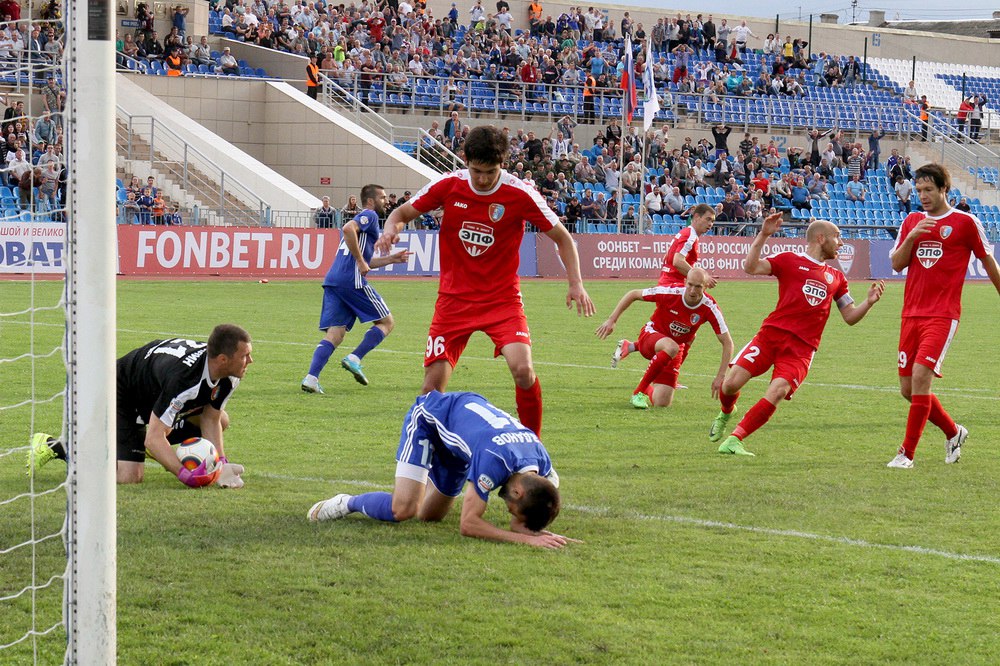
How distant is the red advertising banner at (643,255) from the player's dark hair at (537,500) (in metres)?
24.5

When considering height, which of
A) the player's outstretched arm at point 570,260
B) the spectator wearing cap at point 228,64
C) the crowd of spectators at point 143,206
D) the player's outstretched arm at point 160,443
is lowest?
the crowd of spectators at point 143,206

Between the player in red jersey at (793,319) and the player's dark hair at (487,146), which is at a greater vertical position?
the player's dark hair at (487,146)

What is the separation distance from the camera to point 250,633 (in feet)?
15.4

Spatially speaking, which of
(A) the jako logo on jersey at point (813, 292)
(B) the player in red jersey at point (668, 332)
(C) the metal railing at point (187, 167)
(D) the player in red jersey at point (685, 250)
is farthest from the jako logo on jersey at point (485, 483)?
(C) the metal railing at point (187, 167)

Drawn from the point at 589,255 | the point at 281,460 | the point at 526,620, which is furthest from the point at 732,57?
the point at 526,620

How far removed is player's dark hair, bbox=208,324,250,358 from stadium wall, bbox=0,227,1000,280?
14.9 metres

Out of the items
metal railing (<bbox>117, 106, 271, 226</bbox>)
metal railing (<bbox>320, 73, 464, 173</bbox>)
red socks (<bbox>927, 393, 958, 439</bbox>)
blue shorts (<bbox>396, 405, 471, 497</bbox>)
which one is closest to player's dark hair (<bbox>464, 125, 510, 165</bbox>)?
blue shorts (<bbox>396, 405, 471, 497</bbox>)

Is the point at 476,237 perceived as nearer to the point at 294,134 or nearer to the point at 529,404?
the point at 529,404

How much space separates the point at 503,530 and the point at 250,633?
5.50 feet

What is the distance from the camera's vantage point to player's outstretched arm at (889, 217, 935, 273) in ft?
28.2

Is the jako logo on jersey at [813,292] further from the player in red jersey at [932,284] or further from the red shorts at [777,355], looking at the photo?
the player in red jersey at [932,284]

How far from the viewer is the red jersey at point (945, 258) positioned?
8.73 m

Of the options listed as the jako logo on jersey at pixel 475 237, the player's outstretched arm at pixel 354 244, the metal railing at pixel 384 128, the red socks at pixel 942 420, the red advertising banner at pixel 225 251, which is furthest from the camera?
the metal railing at pixel 384 128

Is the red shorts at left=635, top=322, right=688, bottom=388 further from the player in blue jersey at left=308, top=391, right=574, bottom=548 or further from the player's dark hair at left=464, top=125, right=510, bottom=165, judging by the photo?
→ the player in blue jersey at left=308, top=391, right=574, bottom=548
